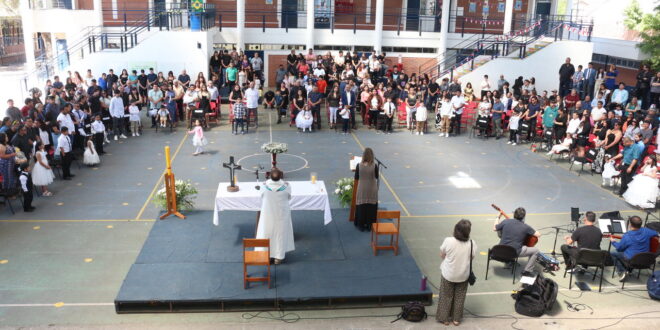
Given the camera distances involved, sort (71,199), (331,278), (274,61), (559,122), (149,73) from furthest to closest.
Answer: (274,61) < (149,73) < (559,122) < (71,199) < (331,278)

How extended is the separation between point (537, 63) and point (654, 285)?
19308 millimetres

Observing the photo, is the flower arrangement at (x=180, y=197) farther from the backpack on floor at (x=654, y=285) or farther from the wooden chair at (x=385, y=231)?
the backpack on floor at (x=654, y=285)

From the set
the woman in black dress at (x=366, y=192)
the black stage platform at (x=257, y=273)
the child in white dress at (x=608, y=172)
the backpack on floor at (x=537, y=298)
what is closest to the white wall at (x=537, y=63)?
the child in white dress at (x=608, y=172)

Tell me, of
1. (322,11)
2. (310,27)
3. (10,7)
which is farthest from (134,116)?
(10,7)

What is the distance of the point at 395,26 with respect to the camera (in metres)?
33.1

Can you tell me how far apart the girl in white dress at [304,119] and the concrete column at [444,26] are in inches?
521

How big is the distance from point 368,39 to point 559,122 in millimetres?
15076

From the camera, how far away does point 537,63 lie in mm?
27016

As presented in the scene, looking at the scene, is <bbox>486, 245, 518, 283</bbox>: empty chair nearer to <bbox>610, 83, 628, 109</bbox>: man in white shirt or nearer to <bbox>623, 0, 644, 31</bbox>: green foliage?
<bbox>610, 83, 628, 109</bbox>: man in white shirt

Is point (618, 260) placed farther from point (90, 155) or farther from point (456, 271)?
point (90, 155)

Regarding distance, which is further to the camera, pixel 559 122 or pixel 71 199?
pixel 559 122

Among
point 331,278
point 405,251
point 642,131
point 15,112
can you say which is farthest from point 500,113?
point 15,112

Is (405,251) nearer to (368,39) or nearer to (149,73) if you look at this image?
(149,73)

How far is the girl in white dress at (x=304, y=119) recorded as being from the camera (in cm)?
2088
